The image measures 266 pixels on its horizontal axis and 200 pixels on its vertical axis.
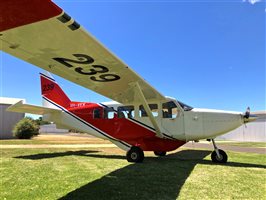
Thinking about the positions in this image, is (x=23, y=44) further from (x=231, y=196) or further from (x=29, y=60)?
(x=231, y=196)

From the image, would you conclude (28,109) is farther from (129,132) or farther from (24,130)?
(24,130)

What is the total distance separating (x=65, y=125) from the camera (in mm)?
12945

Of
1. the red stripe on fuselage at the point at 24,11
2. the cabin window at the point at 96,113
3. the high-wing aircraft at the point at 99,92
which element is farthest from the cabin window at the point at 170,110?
the red stripe on fuselage at the point at 24,11

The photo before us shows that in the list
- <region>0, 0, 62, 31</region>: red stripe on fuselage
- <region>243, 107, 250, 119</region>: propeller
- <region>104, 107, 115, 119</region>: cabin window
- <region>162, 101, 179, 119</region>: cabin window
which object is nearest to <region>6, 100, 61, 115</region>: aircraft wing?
<region>104, 107, 115, 119</region>: cabin window

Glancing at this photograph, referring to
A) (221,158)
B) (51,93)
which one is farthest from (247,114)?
(51,93)

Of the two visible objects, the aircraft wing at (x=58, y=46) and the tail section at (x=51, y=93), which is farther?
the tail section at (x=51, y=93)

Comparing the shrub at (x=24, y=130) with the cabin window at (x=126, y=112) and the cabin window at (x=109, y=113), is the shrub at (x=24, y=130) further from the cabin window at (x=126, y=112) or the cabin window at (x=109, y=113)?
the cabin window at (x=126, y=112)

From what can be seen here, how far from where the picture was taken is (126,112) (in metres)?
11.2

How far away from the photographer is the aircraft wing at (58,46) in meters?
3.92

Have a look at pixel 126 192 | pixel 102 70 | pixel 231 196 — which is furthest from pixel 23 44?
pixel 231 196

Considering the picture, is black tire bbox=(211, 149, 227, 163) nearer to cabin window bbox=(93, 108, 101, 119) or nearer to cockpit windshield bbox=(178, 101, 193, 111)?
cockpit windshield bbox=(178, 101, 193, 111)

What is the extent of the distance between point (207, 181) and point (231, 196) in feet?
4.18

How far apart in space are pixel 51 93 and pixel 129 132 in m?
6.00

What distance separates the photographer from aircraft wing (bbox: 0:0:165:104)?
3920mm
